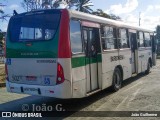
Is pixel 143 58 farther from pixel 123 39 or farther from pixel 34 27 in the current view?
pixel 34 27

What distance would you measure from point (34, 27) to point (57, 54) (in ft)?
4.27

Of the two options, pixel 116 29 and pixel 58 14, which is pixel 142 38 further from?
pixel 58 14

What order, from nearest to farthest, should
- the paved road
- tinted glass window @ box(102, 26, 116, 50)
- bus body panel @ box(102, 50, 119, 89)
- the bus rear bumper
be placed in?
1. the bus rear bumper
2. the paved road
3. bus body panel @ box(102, 50, 119, 89)
4. tinted glass window @ box(102, 26, 116, 50)

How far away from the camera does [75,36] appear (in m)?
8.31

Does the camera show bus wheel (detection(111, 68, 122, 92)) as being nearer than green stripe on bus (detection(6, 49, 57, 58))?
No

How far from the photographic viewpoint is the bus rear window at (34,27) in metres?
8.09

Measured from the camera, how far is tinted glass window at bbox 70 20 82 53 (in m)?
8.12

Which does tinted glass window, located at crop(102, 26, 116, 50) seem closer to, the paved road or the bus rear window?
the paved road

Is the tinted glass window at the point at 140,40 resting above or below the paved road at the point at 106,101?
above

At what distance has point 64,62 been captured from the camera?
776 centimetres

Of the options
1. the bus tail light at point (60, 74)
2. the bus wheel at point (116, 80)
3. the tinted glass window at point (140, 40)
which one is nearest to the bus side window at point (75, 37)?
the bus tail light at point (60, 74)

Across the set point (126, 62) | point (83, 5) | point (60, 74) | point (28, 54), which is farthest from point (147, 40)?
point (83, 5)

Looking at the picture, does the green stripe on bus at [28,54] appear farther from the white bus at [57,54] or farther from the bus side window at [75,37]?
the bus side window at [75,37]

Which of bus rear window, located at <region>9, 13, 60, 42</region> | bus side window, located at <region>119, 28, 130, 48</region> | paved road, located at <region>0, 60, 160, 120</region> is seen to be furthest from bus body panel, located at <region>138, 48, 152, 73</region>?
bus rear window, located at <region>9, 13, 60, 42</region>
